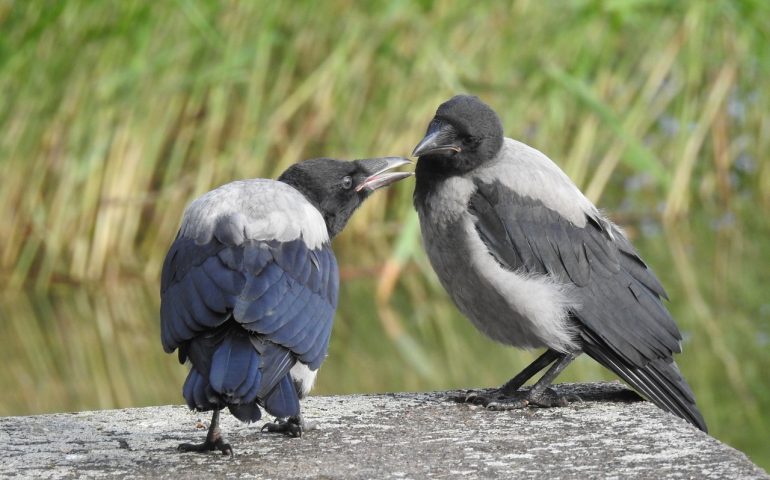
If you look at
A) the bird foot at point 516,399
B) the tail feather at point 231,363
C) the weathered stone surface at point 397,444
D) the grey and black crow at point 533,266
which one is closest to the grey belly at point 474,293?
the grey and black crow at point 533,266

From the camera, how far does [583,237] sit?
14.4ft

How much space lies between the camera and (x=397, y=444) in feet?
12.3

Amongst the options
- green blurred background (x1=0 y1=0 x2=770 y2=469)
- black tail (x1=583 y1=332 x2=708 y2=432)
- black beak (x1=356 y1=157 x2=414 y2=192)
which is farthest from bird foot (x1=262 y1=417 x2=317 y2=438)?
green blurred background (x1=0 y1=0 x2=770 y2=469)

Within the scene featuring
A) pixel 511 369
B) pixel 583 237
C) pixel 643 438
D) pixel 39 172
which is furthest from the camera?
pixel 39 172

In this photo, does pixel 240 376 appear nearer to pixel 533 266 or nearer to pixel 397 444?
pixel 397 444

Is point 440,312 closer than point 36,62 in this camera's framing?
No

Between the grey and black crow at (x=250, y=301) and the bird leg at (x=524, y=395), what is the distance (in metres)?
0.64

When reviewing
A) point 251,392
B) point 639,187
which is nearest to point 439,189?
point 251,392

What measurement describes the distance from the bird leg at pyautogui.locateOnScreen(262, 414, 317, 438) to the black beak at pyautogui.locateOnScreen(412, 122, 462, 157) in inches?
38.1

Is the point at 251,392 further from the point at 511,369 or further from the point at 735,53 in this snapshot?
the point at 735,53

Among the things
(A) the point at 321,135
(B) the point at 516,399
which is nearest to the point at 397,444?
(B) the point at 516,399

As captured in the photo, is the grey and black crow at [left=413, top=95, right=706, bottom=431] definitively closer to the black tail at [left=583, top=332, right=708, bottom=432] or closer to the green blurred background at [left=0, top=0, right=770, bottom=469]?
the black tail at [left=583, top=332, right=708, bottom=432]

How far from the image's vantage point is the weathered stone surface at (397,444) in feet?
11.5

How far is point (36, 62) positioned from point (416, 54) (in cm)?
204
